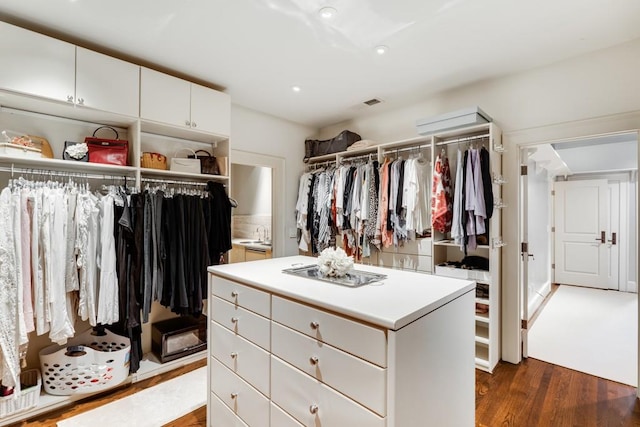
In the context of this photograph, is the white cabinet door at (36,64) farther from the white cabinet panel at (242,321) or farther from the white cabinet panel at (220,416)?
the white cabinet panel at (220,416)

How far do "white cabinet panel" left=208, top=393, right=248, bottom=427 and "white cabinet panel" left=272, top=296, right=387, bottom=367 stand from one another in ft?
2.35

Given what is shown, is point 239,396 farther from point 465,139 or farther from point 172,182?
point 465,139

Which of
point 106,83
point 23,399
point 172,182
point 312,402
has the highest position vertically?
point 106,83

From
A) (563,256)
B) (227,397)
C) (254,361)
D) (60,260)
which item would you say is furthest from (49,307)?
(563,256)

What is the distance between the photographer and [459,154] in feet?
9.37

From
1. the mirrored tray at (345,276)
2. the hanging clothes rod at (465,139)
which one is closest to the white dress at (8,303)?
the mirrored tray at (345,276)

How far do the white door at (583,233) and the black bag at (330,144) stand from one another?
470 cm

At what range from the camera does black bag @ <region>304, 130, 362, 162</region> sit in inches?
151

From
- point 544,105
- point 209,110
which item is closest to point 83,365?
point 209,110

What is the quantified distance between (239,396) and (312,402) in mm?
586

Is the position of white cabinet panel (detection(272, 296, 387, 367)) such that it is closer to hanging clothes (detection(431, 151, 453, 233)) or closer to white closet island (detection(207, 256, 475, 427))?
white closet island (detection(207, 256, 475, 427))

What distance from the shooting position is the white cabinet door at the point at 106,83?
2227 millimetres

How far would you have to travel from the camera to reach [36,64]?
2043 mm

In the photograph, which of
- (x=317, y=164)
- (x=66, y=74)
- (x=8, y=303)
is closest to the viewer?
(x=8, y=303)
